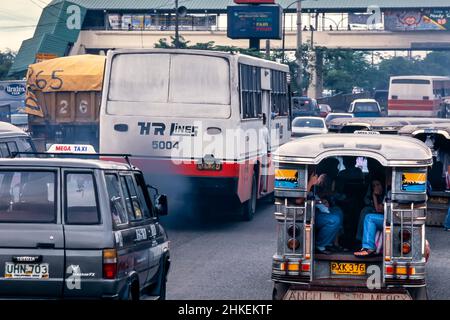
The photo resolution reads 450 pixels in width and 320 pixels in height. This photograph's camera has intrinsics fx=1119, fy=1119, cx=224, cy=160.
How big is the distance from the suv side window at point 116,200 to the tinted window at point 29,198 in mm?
530

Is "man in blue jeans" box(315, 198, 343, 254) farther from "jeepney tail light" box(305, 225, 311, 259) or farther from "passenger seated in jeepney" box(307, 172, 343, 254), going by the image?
"jeepney tail light" box(305, 225, 311, 259)

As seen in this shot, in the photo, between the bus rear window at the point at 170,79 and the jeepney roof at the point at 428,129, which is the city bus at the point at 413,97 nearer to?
the jeepney roof at the point at 428,129

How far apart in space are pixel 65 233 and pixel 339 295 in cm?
347

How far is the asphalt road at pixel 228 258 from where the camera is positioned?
14.1m

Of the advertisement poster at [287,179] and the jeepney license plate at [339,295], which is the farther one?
the advertisement poster at [287,179]

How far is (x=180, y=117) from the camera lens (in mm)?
20516

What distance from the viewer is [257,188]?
2348 cm

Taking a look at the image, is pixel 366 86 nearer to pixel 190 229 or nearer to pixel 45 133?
pixel 45 133

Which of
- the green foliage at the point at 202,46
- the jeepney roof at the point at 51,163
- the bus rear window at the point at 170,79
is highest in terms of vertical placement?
the green foliage at the point at 202,46

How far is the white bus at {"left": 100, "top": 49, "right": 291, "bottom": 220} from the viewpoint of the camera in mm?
20469

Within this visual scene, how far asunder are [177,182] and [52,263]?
11274 mm

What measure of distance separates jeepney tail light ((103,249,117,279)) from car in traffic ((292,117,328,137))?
3697 cm

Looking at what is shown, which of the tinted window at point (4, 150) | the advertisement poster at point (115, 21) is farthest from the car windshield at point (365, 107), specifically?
the tinted window at point (4, 150)
